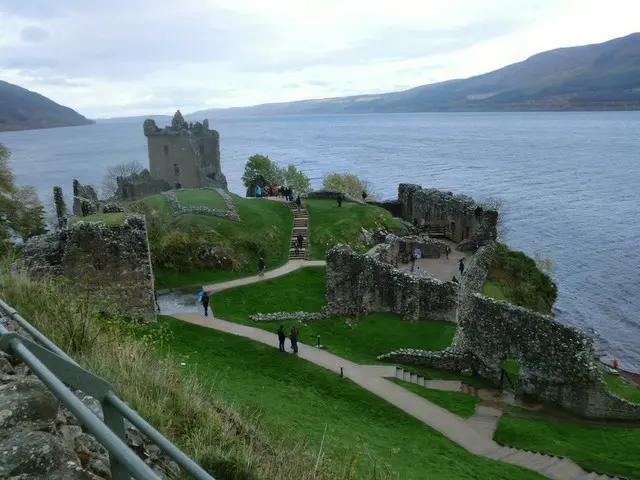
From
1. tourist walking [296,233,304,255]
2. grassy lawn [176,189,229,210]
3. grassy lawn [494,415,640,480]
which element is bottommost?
grassy lawn [494,415,640,480]

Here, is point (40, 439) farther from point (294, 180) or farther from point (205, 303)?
point (294, 180)

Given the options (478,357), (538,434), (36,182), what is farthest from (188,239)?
(36,182)

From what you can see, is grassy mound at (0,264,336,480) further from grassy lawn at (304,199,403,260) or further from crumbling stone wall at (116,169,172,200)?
crumbling stone wall at (116,169,172,200)

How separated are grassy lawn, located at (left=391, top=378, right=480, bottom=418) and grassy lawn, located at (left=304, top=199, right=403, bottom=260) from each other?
16.9 m

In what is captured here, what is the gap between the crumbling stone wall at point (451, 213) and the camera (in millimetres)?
42469

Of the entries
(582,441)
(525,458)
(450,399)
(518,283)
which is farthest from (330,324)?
(518,283)

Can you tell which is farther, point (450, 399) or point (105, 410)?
point (450, 399)

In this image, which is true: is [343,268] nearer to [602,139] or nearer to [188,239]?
[188,239]

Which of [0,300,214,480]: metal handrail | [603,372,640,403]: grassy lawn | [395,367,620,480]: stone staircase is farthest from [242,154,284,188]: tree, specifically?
[0,300,214,480]: metal handrail

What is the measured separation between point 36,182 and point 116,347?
136m

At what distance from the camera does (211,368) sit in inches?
818

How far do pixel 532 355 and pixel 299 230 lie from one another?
900 inches

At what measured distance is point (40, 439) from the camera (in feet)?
13.3

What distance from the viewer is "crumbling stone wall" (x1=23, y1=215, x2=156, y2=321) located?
24016 millimetres
